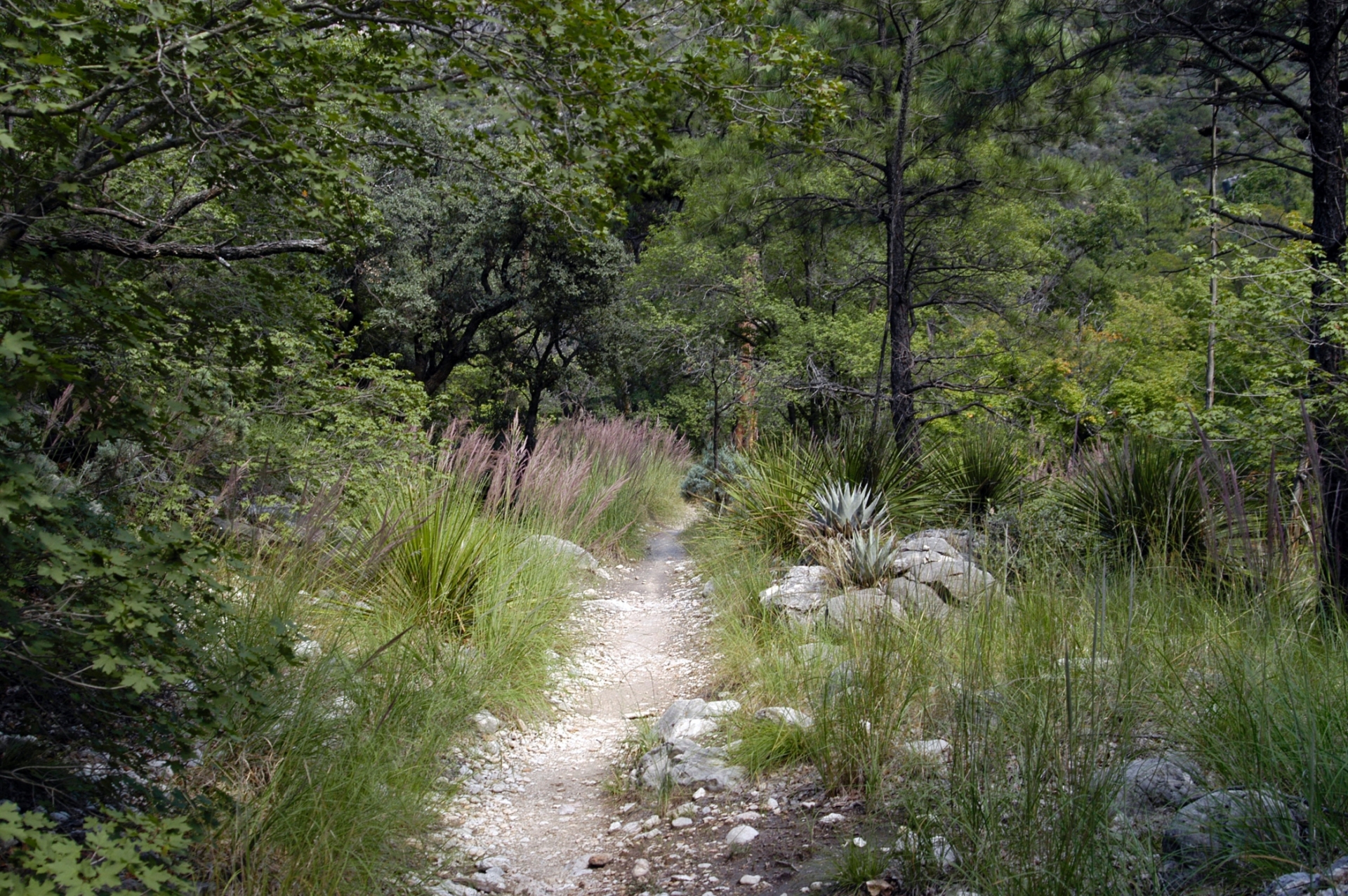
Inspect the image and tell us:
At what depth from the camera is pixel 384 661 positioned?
13.4 ft

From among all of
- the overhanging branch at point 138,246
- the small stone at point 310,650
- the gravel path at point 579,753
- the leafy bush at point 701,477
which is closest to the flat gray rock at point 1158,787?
the gravel path at point 579,753

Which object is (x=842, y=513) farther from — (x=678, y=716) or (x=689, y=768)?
(x=689, y=768)

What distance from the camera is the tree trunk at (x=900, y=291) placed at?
8.55 metres

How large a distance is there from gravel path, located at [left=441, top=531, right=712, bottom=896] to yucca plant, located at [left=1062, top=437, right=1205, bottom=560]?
3.10m

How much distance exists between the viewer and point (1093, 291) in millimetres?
29281

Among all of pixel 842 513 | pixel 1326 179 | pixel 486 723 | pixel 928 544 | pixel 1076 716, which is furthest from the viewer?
pixel 842 513

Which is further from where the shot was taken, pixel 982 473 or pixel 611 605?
pixel 982 473

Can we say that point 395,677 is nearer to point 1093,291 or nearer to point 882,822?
point 882,822

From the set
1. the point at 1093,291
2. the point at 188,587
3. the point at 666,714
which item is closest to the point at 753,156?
the point at 666,714

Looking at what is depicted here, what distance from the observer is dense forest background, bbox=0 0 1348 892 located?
229 centimetres

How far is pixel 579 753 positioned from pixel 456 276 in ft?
34.2

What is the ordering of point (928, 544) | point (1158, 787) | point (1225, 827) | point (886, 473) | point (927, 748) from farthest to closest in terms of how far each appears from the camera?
point (886, 473)
point (928, 544)
point (927, 748)
point (1158, 787)
point (1225, 827)

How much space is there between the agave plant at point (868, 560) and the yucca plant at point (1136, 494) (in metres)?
1.31

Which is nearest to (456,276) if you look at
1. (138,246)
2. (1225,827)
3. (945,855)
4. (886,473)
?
(886,473)
